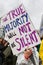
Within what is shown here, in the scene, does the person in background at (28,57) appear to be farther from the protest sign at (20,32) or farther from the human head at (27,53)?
the protest sign at (20,32)

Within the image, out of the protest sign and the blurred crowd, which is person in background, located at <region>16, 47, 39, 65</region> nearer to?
the blurred crowd

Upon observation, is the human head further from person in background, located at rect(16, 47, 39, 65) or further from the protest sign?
the protest sign

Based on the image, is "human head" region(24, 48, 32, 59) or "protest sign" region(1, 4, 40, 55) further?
"human head" region(24, 48, 32, 59)

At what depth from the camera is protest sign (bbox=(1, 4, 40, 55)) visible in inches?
95.2

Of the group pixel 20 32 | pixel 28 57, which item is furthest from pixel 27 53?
pixel 20 32

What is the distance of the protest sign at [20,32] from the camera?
2418 mm

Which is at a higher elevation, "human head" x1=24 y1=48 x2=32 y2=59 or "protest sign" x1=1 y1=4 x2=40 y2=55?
"protest sign" x1=1 y1=4 x2=40 y2=55

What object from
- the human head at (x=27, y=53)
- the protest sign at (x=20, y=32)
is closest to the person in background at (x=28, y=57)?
the human head at (x=27, y=53)

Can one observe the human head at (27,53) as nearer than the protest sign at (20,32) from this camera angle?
No

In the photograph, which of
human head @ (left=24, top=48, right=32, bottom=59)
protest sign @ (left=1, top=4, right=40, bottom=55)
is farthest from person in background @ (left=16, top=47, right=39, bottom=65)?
protest sign @ (left=1, top=4, right=40, bottom=55)

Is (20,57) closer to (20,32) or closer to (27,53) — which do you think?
(27,53)

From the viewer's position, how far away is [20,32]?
8.01 feet

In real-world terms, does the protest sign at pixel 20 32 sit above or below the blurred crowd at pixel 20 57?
above

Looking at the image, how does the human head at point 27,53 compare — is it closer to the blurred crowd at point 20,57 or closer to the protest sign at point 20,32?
the blurred crowd at point 20,57
